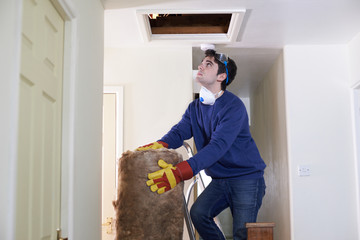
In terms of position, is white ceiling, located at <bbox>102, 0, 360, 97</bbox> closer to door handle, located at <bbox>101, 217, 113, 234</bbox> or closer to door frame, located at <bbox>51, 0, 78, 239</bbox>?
door frame, located at <bbox>51, 0, 78, 239</bbox>

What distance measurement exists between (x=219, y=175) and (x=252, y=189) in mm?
208

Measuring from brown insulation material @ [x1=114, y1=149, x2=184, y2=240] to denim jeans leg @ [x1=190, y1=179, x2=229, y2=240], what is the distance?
1.31ft

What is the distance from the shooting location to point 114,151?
430 cm

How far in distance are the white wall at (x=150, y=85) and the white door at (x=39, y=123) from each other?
2.01 meters

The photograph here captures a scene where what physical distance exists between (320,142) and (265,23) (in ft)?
4.28

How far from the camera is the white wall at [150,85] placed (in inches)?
169

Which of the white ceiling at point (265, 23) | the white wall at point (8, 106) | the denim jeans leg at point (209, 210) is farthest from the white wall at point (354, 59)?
the white wall at point (8, 106)

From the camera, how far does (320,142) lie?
14.1ft

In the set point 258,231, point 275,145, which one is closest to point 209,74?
point 258,231

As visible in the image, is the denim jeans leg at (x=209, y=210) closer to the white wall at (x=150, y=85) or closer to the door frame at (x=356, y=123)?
the white wall at (x=150, y=85)

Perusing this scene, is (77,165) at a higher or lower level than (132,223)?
higher

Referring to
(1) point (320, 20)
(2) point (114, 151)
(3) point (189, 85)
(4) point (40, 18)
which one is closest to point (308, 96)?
(1) point (320, 20)

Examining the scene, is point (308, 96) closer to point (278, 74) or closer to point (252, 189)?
point (278, 74)

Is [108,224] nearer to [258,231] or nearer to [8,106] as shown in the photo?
[258,231]
